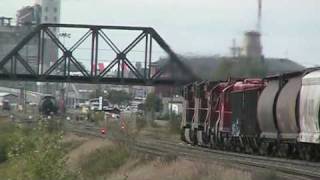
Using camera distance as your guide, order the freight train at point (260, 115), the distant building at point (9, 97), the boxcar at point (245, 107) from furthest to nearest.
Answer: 1. the distant building at point (9, 97)
2. the boxcar at point (245, 107)
3. the freight train at point (260, 115)

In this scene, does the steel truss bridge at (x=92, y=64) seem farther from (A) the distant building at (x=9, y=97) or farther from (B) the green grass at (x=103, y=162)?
(A) the distant building at (x=9, y=97)

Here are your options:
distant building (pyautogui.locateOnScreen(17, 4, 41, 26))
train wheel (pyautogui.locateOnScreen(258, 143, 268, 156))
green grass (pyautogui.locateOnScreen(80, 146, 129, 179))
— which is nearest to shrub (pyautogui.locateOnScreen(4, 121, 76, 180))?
green grass (pyautogui.locateOnScreen(80, 146, 129, 179))

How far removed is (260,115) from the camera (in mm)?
32281

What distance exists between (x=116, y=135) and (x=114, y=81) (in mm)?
41917

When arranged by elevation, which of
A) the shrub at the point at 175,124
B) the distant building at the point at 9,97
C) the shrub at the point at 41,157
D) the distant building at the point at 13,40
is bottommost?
the shrub at the point at 41,157


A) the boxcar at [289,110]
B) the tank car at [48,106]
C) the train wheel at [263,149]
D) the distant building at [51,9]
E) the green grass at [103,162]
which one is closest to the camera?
the boxcar at [289,110]

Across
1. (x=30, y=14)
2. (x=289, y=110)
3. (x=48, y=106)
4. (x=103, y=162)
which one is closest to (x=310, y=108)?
(x=289, y=110)

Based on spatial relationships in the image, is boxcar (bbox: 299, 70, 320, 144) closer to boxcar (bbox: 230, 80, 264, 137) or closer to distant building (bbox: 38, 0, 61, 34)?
boxcar (bbox: 230, 80, 264, 137)

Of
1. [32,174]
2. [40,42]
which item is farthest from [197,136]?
[40,42]

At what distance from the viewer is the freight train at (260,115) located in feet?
87.0

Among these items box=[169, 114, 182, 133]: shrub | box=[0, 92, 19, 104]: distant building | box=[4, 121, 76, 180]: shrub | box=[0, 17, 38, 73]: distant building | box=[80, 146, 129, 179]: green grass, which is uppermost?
box=[0, 17, 38, 73]: distant building

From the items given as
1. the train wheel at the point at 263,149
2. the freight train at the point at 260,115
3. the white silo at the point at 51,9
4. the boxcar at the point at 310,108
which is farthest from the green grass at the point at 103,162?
the white silo at the point at 51,9

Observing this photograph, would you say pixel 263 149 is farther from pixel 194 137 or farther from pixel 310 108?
pixel 194 137

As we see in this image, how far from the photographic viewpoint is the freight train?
26.5m
